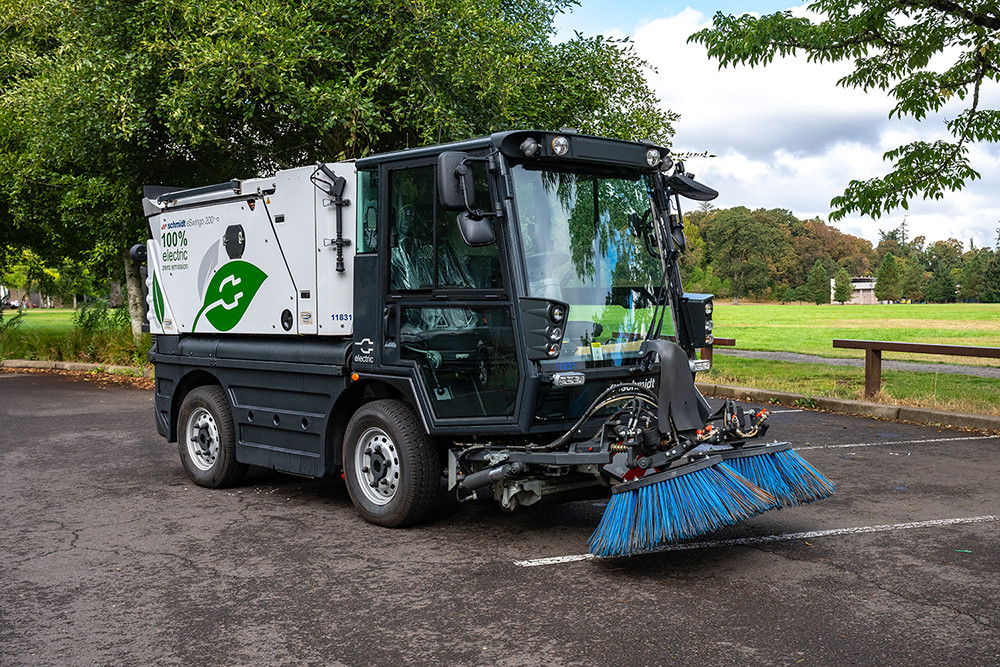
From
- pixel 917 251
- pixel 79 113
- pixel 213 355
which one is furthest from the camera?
pixel 917 251

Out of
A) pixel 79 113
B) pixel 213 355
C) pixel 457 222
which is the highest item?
pixel 79 113

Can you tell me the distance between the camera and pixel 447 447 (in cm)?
628

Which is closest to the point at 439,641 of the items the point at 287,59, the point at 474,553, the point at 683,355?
the point at 474,553

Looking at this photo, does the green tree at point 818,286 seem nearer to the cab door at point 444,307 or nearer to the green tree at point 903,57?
the green tree at point 903,57

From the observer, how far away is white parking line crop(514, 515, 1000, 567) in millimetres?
5573

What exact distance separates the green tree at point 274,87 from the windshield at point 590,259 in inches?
285

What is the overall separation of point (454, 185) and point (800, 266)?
110 metres

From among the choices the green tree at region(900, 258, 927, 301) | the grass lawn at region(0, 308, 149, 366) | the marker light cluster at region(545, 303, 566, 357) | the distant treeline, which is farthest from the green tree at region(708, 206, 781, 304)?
the marker light cluster at region(545, 303, 566, 357)

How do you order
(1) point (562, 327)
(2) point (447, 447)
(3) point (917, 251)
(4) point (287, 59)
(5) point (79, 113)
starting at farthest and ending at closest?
(3) point (917, 251) → (5) point (79, 113) → (4) point (287, 59) → (2) point (447, 447) → (1) point (562, 327)

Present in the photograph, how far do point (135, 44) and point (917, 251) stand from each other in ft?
430

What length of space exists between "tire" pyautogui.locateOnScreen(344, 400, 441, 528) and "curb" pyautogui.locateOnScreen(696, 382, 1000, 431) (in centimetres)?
716

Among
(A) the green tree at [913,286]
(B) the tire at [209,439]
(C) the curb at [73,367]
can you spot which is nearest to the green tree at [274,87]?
(C) the curb at [73,367]

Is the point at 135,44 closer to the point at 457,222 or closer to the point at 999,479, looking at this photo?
the point at 457,222

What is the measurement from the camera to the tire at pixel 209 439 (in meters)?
7.61
